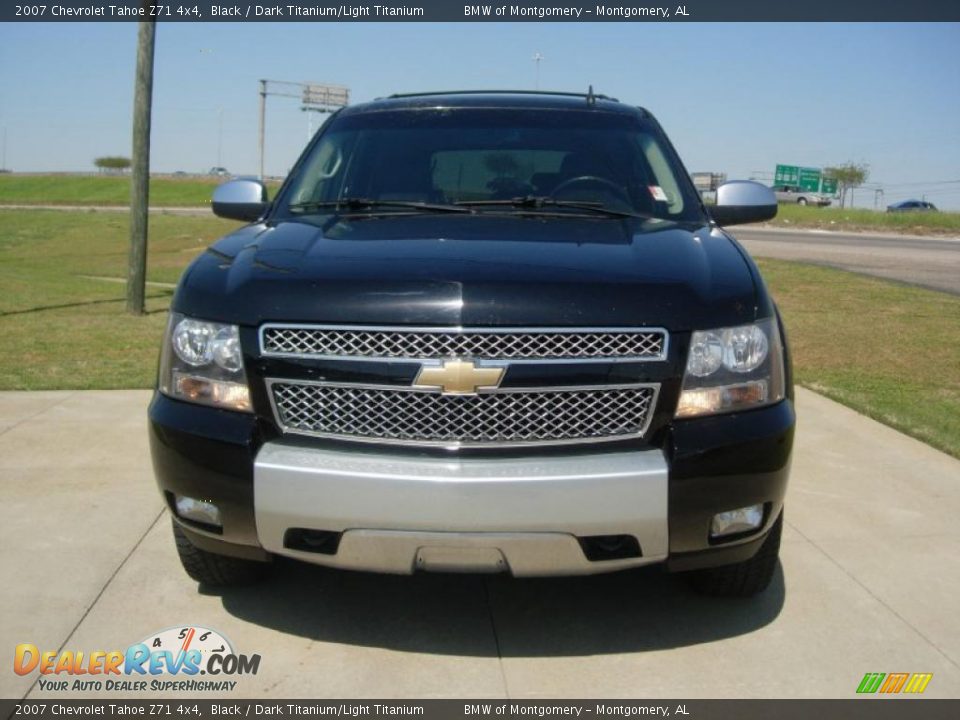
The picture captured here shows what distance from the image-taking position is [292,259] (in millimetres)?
3293

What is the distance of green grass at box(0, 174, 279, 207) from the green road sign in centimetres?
4023

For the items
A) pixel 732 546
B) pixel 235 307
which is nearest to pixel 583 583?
pixel 732 546

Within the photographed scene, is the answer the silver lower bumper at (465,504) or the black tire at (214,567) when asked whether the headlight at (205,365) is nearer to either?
the silver lower bumper at (465,504)

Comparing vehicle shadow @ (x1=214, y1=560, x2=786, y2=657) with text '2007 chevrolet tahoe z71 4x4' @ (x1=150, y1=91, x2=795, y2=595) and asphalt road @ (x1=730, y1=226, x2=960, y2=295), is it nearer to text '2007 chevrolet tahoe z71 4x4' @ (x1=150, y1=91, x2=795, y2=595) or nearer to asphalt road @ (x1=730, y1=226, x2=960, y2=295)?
text '2007 chevrolet tahoe z71 4x4' @ (x1=150, y1=91, x2=795, y2=595)

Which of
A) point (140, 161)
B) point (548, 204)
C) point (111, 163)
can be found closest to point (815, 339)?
point (548, 204)

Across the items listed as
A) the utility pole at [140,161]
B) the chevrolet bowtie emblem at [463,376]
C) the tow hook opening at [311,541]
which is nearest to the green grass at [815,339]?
the utility pole at [140,161]

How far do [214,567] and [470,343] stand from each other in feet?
4.41

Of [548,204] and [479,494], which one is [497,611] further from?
[548,204]

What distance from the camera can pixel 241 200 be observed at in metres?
4.57

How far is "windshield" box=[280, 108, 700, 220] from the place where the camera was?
165 inches

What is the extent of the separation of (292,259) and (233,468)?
675 millimetres

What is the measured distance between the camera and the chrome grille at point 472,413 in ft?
9.88
